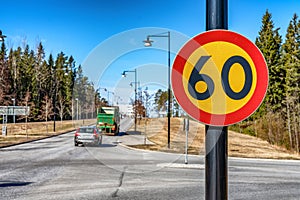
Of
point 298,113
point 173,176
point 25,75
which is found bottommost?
point 173,176

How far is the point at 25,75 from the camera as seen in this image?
75.9 metres

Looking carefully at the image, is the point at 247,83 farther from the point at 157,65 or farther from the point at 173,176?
the point at 173,176

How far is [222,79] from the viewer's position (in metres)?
1.97

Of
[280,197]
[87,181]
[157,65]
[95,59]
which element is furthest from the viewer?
[87,181]

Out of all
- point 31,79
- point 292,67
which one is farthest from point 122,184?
point 31,79

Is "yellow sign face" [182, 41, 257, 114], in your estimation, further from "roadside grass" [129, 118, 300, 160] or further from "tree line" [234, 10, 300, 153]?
"tree line" [234, 10, 300, 153]

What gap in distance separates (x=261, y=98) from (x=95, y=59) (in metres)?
2.46

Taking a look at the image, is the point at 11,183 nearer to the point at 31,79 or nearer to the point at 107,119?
the point at 107,119

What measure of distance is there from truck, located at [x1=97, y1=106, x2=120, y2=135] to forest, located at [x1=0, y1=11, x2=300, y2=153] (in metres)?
3.54

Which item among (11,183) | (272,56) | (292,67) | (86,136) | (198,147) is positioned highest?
(272,56)

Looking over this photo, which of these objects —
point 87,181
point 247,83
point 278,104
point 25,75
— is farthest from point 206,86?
point 25,75

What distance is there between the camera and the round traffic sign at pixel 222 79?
77.3 inches

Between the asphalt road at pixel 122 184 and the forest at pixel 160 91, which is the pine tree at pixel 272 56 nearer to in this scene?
the forest at pixel 160 91

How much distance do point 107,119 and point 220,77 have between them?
37848 millimetres
